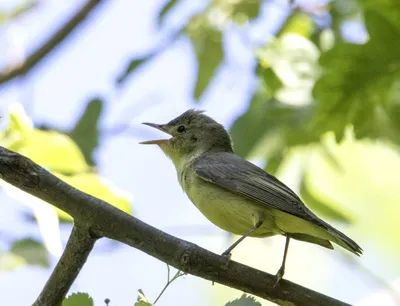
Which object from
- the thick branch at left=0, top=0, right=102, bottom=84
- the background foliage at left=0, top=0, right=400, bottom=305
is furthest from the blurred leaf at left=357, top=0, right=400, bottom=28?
Result: the thick branch at left=0, top=0, right=102, bottom=84

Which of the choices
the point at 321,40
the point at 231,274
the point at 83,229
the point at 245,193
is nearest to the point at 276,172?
the point at 245,193

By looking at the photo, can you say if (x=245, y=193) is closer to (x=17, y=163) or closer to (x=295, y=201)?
(x=295, y=201)

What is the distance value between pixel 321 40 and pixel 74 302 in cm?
325

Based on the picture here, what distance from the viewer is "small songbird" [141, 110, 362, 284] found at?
3.94 m

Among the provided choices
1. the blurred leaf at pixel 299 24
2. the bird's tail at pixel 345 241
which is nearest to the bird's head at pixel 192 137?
the blurred leaf at pixel 299 24

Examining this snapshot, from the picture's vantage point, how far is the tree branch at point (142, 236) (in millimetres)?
2766

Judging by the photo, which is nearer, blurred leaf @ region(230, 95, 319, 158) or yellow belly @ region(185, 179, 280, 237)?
yellow belly @ region(185, 179, 280, 237)

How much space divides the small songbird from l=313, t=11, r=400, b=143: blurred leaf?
47 cm

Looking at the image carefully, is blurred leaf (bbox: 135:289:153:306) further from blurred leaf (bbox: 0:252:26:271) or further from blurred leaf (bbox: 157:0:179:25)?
blurred leaf (bbox: 157:0:179:25)

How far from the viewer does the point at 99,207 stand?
287 cm

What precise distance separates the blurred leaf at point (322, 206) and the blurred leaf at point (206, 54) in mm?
994

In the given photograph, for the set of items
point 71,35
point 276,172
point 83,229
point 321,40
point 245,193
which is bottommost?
point 83,229

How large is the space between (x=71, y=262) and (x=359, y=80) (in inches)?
72.4

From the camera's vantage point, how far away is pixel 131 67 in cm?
487
